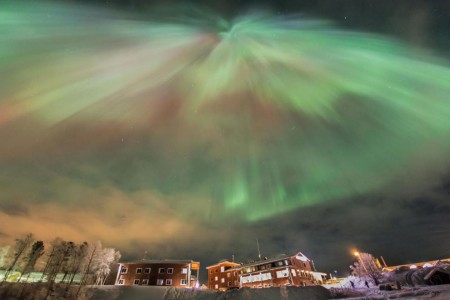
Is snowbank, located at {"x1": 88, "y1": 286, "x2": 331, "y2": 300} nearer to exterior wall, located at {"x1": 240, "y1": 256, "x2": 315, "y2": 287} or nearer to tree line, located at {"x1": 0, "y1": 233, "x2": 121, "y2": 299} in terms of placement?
tree line, located at {"x1": 0, "y1": 233, "x2": 121, "y2": 299}

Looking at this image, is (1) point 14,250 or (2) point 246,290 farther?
(1) point 14,250

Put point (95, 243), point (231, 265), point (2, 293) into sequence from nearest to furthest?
point (2, 293)
point (95, 243)
point (231, 265)

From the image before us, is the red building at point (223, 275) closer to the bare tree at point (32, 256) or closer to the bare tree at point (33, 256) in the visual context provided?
the bare tree at point (33, 256)

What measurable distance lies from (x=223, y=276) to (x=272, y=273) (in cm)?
2872

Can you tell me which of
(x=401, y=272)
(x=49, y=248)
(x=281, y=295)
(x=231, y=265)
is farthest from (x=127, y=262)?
(x=401, y=272)

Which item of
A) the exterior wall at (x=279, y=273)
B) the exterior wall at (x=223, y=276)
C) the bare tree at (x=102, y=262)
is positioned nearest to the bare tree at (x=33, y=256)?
the bare tree at (x=102, y=262)

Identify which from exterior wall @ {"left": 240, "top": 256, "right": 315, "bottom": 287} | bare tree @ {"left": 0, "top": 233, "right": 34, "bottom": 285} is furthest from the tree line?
exterior wall @ {"left": 240, "top": 256, "right": 315, "bottom": 287}

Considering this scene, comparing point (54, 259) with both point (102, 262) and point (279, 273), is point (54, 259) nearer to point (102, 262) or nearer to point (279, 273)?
point (102, 262)

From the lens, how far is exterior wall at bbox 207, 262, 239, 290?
98.7 meters

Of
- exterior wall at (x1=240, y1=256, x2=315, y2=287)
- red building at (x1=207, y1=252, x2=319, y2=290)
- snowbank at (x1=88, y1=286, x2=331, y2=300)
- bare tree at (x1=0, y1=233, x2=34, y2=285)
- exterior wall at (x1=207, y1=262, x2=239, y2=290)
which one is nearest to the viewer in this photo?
snowbank at (x1=88, y1=286, x2=331, y2=300)

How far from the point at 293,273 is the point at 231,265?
35.2 metres

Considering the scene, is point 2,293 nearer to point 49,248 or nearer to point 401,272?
point 49,248

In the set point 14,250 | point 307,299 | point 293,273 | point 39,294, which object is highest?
point 14,250

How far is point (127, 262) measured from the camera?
276 feet
